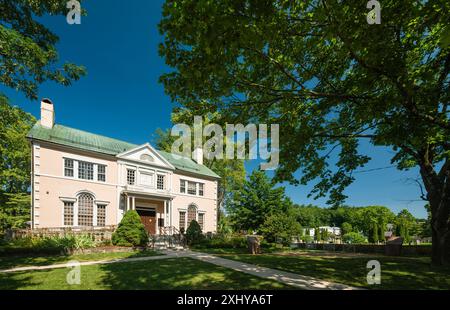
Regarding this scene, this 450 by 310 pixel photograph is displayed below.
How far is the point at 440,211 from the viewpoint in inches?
407

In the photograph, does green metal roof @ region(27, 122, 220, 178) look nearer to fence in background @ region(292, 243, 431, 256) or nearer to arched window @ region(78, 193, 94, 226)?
arched window @ region(78, 193, 94, 226)

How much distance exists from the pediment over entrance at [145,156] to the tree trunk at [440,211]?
73.4ft

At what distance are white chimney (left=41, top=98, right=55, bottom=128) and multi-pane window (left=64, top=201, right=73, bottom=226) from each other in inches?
276

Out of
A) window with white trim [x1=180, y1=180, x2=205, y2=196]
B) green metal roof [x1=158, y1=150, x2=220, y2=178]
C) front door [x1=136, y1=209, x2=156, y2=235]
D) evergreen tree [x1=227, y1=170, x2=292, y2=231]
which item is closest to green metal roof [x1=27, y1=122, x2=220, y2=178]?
green metal roof [x1=158, y1=150, x2=220, y2=178]

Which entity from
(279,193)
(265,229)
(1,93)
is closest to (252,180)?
(279,193)

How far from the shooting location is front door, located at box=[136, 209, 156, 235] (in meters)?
26.0

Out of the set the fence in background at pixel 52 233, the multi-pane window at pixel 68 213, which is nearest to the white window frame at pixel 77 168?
the multi-pane window at pixel 68 213

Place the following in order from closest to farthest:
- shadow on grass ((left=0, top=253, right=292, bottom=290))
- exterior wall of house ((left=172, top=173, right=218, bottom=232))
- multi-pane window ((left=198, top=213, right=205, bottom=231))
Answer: shadow on grass ((left=0, top=253, right=292, bottom=290)) < exterior wall of house ((left=172, top=173, right=218, bottom=232)) < multi-pane window ((left=198, top=213, right=205, bottom=231))

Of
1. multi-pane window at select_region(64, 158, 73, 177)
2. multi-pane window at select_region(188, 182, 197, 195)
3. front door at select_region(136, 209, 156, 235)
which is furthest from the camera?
multi-pane window at select_region(188, 182, 197, 195)

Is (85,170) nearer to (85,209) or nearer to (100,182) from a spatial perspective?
(100,182)

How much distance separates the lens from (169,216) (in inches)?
1072

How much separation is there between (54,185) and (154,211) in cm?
995

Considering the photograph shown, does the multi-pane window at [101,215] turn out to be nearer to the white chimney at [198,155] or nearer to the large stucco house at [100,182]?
the large stucco house at [100,182]

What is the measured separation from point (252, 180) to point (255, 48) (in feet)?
A: 73.6
